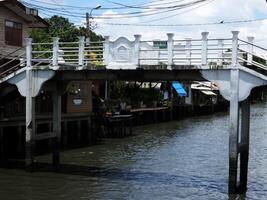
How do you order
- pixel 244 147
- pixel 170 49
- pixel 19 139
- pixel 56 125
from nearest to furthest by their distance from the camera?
pixel 170 49
pixel 244 147
pixel 56 125
pixel 19 139

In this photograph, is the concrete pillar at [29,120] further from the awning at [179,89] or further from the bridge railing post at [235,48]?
Answer: the awning at [179,89]

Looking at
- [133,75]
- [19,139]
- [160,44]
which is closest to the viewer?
[160,44]

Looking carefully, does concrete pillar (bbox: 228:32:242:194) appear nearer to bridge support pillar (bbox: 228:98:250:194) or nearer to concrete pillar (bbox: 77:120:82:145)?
bridge support pillar (bbox: 228:98:250:194)

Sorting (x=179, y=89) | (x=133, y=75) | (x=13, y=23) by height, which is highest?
(x=13, y=23)

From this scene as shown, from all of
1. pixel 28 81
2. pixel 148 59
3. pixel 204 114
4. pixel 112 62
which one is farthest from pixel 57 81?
→ pixel 204 114

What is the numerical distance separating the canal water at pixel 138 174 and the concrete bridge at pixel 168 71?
1196 millimetres

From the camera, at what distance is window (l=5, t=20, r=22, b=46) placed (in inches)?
1299

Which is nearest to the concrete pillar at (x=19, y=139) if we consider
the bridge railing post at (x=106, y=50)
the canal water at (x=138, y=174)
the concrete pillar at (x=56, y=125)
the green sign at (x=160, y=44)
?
the canal water at (x=138, y=174)

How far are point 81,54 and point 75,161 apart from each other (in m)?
7.20

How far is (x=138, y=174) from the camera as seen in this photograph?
23656 mm

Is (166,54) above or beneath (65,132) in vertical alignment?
above

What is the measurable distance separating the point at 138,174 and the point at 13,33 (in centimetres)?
1468

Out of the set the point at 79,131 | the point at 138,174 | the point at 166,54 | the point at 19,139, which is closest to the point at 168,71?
the point at 166,54

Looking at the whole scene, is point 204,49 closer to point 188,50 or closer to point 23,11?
point 188,50
